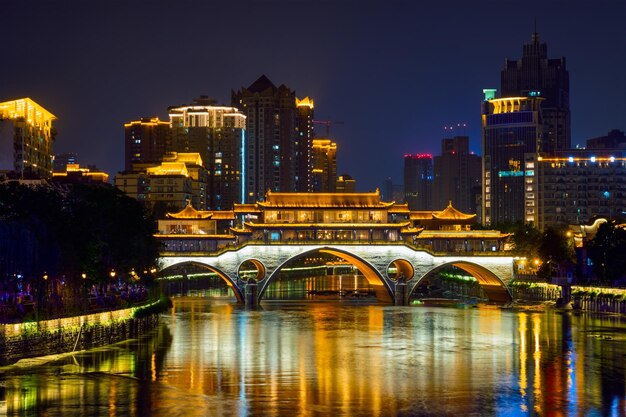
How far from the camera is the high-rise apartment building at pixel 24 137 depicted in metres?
136

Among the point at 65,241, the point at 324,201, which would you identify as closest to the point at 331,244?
the point at 324,201

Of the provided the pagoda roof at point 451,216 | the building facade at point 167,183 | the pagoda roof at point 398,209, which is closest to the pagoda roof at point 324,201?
the pagoda roof at point 398,209

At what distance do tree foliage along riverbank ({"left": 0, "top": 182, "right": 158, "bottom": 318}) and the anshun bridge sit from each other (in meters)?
→ 18.8

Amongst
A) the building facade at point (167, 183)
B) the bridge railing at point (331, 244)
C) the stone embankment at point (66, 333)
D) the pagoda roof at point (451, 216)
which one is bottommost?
the stone embankment at point (66, 333)

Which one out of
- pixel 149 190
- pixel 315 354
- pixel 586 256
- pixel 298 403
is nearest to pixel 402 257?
pixel 586 256

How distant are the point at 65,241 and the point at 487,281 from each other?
57.1 m

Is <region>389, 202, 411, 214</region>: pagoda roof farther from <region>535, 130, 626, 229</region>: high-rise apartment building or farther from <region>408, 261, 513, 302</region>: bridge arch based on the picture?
<region>535, 130, 626, 229</region>: high-rise apartment building

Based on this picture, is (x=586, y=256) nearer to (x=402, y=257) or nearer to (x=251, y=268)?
(x=402, y=257)

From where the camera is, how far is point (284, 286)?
140750mm

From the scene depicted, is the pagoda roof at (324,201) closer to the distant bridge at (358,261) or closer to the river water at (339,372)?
the distant bridge at (358,261)

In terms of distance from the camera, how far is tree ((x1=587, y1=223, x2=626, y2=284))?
90.4m

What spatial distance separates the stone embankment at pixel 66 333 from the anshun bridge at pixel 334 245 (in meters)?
29.8

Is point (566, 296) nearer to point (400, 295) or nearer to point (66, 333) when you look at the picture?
point (400, 295)

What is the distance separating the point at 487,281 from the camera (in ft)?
346
